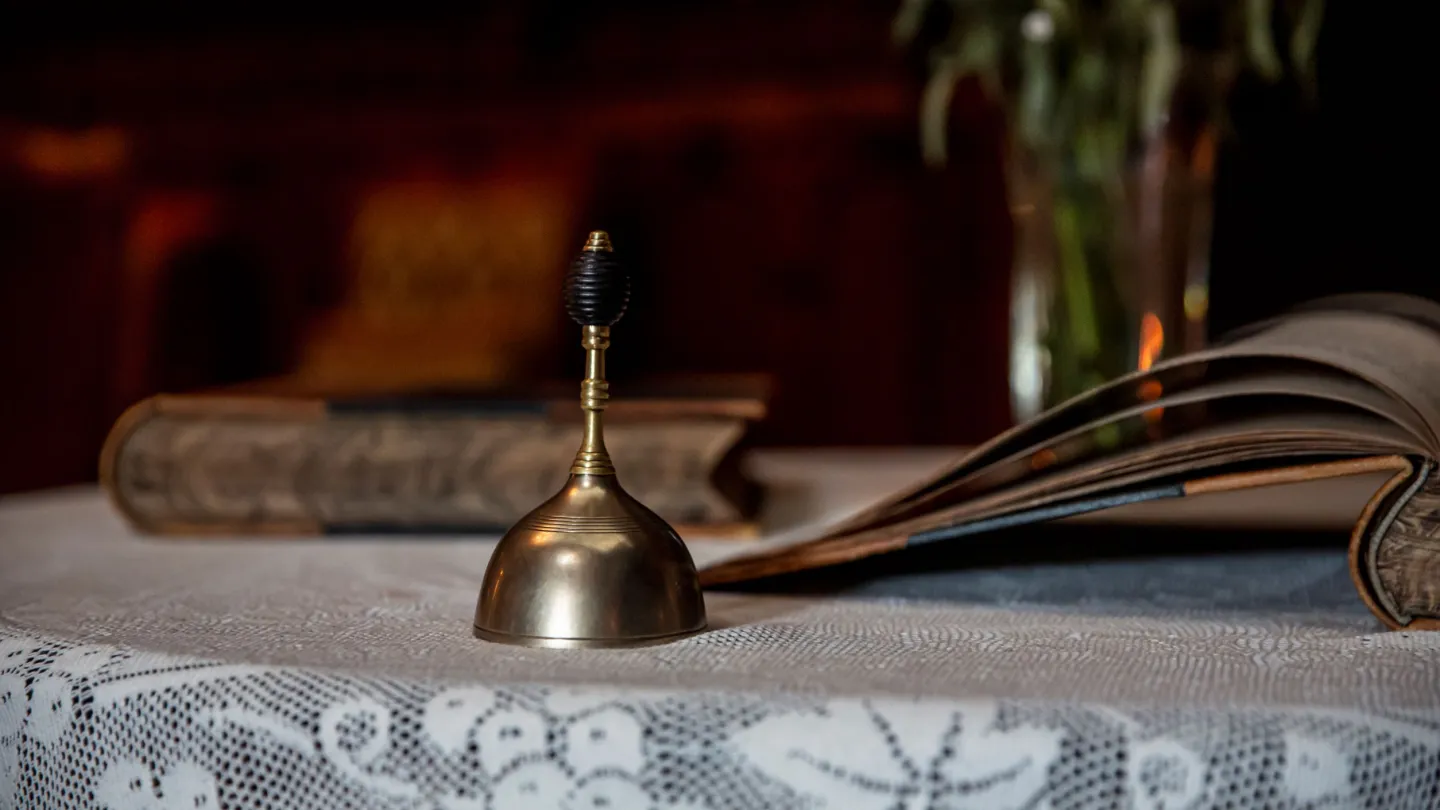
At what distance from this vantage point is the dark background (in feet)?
Answer: 10.2

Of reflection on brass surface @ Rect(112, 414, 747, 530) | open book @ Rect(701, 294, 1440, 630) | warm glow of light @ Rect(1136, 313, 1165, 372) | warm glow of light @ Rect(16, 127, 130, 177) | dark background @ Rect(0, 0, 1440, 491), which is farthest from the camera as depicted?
warm glow of light @ Rect(16, 127, 130, 177)

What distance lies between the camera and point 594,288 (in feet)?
1.34

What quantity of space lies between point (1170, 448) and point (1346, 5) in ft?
2.47

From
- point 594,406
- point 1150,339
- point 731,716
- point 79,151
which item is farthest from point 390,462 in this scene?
point 79,151

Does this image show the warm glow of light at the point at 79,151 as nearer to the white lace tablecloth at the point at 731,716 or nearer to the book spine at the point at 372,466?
the book spine at the point at 372,466

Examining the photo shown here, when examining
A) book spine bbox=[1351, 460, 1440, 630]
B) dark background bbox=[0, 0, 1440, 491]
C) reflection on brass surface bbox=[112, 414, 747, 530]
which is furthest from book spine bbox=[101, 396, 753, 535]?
dark background bbox=[0, 0, 1440, 491]

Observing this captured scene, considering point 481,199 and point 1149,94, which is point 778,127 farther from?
point 1149,94

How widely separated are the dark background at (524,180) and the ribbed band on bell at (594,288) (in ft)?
8.23

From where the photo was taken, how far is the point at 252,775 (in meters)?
0.34

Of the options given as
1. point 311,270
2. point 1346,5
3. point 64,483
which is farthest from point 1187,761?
point 64,483

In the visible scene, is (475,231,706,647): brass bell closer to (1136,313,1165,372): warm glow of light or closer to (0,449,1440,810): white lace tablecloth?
(0,449,1440,810): white lace tablecloth

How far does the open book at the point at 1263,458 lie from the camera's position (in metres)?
0.40

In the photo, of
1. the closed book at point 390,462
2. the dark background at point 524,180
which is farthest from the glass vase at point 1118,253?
the dark background at point 524,180

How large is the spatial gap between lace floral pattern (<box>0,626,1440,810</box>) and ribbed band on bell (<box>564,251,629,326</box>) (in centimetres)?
13
